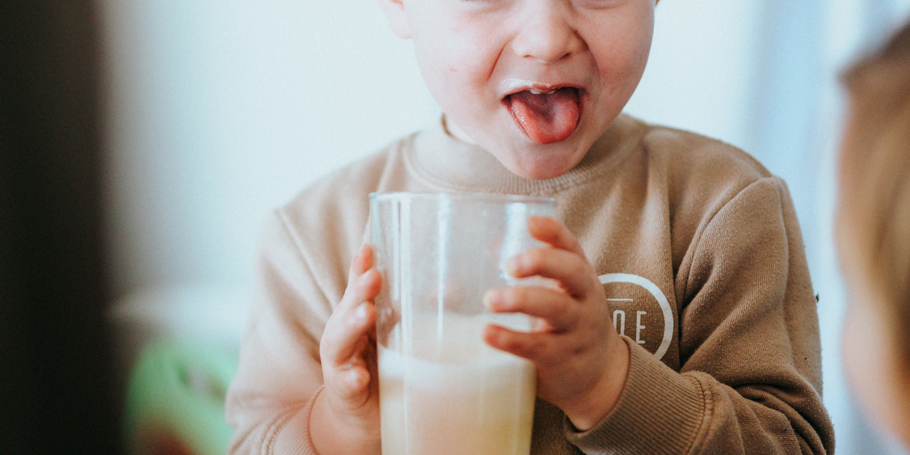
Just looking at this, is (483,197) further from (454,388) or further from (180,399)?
(180,399)

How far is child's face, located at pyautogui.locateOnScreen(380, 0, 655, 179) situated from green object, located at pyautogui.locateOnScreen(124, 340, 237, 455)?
0.65m

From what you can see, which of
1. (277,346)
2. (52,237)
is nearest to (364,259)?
(277,346)

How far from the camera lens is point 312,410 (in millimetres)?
571

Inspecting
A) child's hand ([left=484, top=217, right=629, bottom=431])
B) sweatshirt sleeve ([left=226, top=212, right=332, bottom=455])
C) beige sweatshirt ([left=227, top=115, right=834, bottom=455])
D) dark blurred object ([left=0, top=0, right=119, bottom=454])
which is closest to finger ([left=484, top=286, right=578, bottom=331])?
child's hand ([left=484, top=217, right=629, bottom=431])

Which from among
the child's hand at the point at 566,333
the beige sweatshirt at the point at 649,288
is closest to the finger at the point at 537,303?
the child's hand at the point at 566,333

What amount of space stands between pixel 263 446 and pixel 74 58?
0.62 m

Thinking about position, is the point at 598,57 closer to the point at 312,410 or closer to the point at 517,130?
the point at 517,130

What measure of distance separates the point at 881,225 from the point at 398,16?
0.48 m

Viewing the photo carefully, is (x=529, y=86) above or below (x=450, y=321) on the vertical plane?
above

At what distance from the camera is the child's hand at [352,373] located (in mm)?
410

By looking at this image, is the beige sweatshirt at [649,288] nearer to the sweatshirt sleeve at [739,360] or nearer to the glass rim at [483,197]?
the sweatshirt sleeve at [739,360]

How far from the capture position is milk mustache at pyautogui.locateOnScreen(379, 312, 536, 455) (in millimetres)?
375

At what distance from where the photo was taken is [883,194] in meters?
0.32

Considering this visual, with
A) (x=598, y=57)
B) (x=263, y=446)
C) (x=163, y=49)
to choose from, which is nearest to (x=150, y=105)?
(x=163, y=49)
